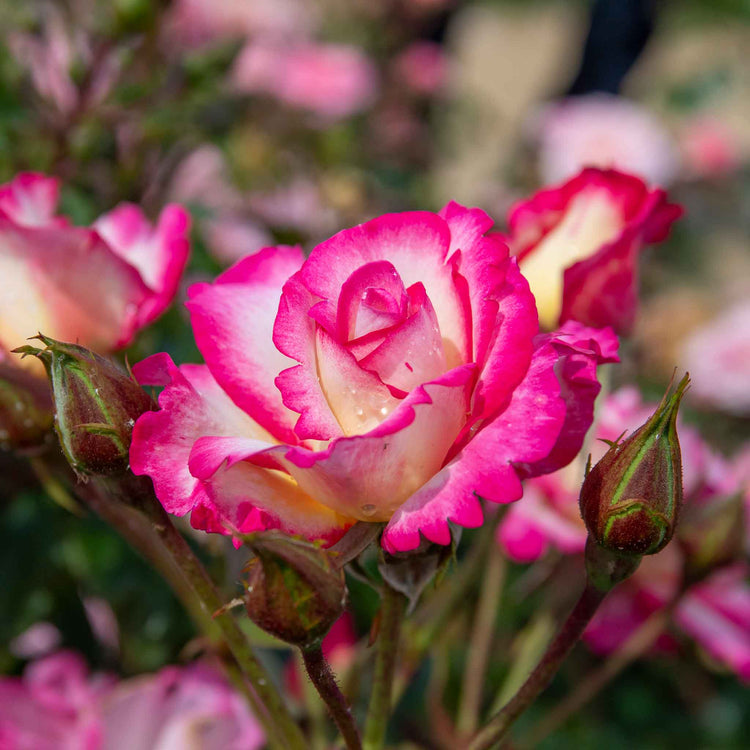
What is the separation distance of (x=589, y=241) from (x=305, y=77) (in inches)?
52.8

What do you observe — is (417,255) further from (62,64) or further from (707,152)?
(707,152)

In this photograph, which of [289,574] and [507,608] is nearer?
[289,574]

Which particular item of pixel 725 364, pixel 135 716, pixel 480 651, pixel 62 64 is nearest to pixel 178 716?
pixel 135 716

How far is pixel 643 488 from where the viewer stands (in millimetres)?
303

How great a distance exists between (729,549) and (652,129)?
1.66m

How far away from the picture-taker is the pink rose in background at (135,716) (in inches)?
21.8

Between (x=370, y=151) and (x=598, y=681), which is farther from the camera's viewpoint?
(x=370, y=151)

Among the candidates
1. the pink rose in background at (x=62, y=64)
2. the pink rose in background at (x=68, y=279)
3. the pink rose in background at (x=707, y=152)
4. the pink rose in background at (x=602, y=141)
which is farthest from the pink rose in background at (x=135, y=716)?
the pink rose in background at (x=707, y=152)

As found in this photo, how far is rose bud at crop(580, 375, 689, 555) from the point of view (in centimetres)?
30

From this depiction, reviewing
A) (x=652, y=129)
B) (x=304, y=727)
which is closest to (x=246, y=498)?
(x=304, y=727)

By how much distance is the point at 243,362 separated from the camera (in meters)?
0.34

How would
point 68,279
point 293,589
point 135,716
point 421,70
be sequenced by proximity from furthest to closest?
point 421,70 → point 135,716 → point 68,279 → point 293,589

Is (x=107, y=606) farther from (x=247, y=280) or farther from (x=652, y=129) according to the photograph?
(x=652, y=129)

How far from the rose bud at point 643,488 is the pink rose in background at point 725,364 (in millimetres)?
1250
